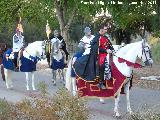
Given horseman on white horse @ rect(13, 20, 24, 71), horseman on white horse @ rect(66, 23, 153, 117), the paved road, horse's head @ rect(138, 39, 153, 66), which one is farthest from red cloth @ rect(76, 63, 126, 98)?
horseman on white horse @ rect(13, 20, 24, 71)

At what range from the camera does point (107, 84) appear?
1227cm

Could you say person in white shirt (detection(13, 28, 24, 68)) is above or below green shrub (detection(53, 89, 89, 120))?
above

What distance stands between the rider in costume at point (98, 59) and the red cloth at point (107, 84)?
0.16 meters

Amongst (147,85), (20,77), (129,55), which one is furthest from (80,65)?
(20,77)

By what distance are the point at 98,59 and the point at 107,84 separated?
638 mm

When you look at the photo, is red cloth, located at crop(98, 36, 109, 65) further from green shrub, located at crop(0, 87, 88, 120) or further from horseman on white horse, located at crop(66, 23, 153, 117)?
green shrub, located at crop(0, 87, 88, 120)

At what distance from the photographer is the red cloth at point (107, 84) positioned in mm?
12008

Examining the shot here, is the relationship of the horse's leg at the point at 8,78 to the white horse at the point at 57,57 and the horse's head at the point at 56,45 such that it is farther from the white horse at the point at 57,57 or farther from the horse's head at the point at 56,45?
the horse's head at the point at 56,45

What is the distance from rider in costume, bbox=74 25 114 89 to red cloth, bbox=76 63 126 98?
0.16m

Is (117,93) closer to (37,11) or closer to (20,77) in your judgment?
(20,77)

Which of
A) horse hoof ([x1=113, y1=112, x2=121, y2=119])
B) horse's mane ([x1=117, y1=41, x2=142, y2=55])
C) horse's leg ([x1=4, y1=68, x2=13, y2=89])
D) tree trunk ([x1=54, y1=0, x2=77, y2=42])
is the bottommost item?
horse hoof ([x1=113, y1=112, x2=121, y2=119])

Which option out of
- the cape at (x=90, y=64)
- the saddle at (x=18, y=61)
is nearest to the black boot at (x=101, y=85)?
the cape at (x=90, y=64)

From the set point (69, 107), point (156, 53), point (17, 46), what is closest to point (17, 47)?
point (17, 46)

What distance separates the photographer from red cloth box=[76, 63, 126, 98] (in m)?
12.0
